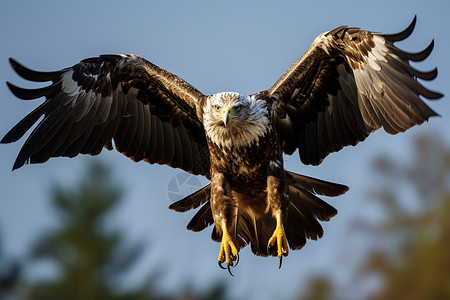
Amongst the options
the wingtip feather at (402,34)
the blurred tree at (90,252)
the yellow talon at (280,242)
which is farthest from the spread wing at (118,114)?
the blurred tree at (90,252)

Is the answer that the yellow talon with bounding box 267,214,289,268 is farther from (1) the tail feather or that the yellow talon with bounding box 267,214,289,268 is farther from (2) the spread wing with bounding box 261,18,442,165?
(2) the spread wing with bounding box 261,18,442,165

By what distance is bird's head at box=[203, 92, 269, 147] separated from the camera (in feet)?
31.1

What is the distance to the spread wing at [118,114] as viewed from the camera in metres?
10.0

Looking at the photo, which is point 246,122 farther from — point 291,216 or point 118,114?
point 118,114

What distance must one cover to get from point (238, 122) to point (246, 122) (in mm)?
97

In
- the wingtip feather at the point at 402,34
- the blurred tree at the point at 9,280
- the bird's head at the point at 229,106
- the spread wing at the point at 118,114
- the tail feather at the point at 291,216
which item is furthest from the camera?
the blurred tree at the point at 9,280

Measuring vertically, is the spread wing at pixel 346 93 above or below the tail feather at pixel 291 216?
above

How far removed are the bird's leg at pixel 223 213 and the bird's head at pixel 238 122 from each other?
525 mm

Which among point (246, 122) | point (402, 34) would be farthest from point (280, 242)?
point (402, 34)

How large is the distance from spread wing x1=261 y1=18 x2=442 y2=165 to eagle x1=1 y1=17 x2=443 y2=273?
0.04ft

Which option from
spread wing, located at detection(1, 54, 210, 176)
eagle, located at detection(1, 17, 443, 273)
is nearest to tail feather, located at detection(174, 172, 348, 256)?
eagle, located at detection(1, 17, 443, 273)

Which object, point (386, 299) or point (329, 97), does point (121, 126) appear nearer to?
point (329, 97)

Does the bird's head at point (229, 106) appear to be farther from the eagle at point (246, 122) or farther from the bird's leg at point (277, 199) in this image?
the bird's leg at point (277, 199)

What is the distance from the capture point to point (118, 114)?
418 inches
